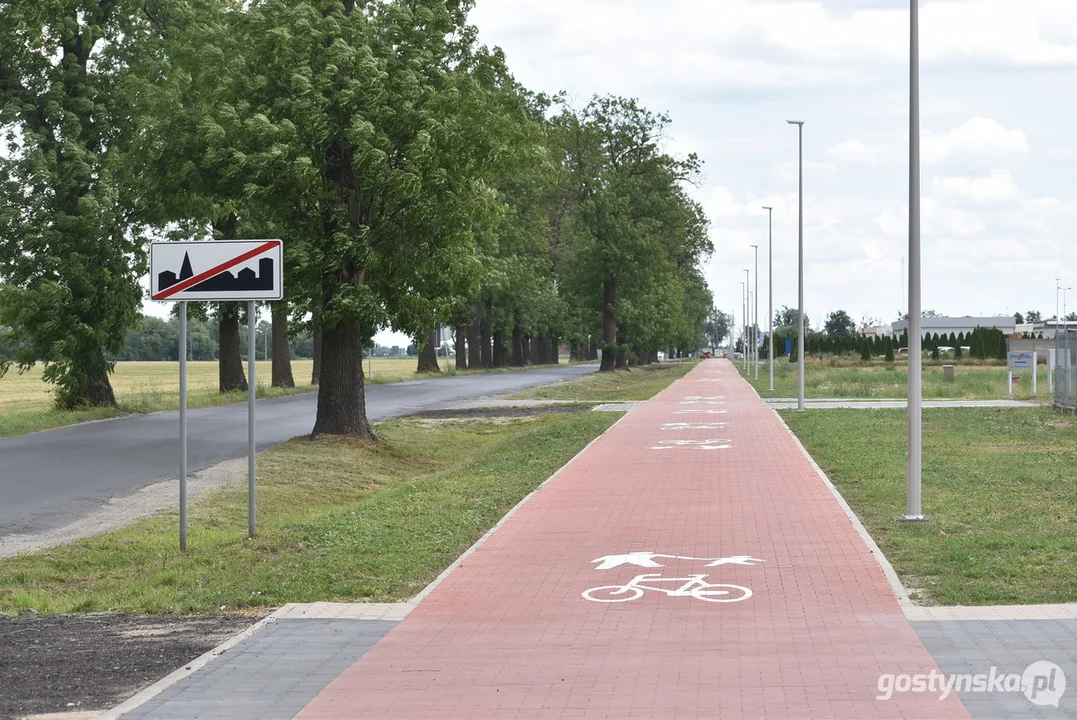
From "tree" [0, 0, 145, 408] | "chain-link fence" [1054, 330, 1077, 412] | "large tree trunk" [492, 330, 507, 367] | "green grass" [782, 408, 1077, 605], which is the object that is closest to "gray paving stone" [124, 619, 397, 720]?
"green grass" [782, 408, 1077, 605]

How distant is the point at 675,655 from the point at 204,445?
54.6 ft

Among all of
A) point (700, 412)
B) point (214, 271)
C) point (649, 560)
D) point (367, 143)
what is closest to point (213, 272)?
point (214, 271)

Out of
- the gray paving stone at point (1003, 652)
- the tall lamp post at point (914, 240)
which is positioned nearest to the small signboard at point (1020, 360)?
the tall lamp post at point (914, 240)

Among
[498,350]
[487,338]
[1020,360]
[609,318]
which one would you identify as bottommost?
[1020,360]

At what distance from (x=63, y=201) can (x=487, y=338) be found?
51.9 meters

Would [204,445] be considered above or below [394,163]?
below

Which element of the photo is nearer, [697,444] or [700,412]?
[697,444]

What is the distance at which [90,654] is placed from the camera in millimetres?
7605

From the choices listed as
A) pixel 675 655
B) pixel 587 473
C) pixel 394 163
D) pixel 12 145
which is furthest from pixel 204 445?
pixel 675 655

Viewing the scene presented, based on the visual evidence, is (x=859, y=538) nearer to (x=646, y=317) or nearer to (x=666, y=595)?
(x=666, y=595)

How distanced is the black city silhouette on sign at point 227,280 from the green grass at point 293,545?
7.37 ft

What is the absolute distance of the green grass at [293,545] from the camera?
955 cm

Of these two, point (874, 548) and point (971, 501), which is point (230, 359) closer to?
point (971, 501)

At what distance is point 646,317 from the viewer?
70.1 metres
